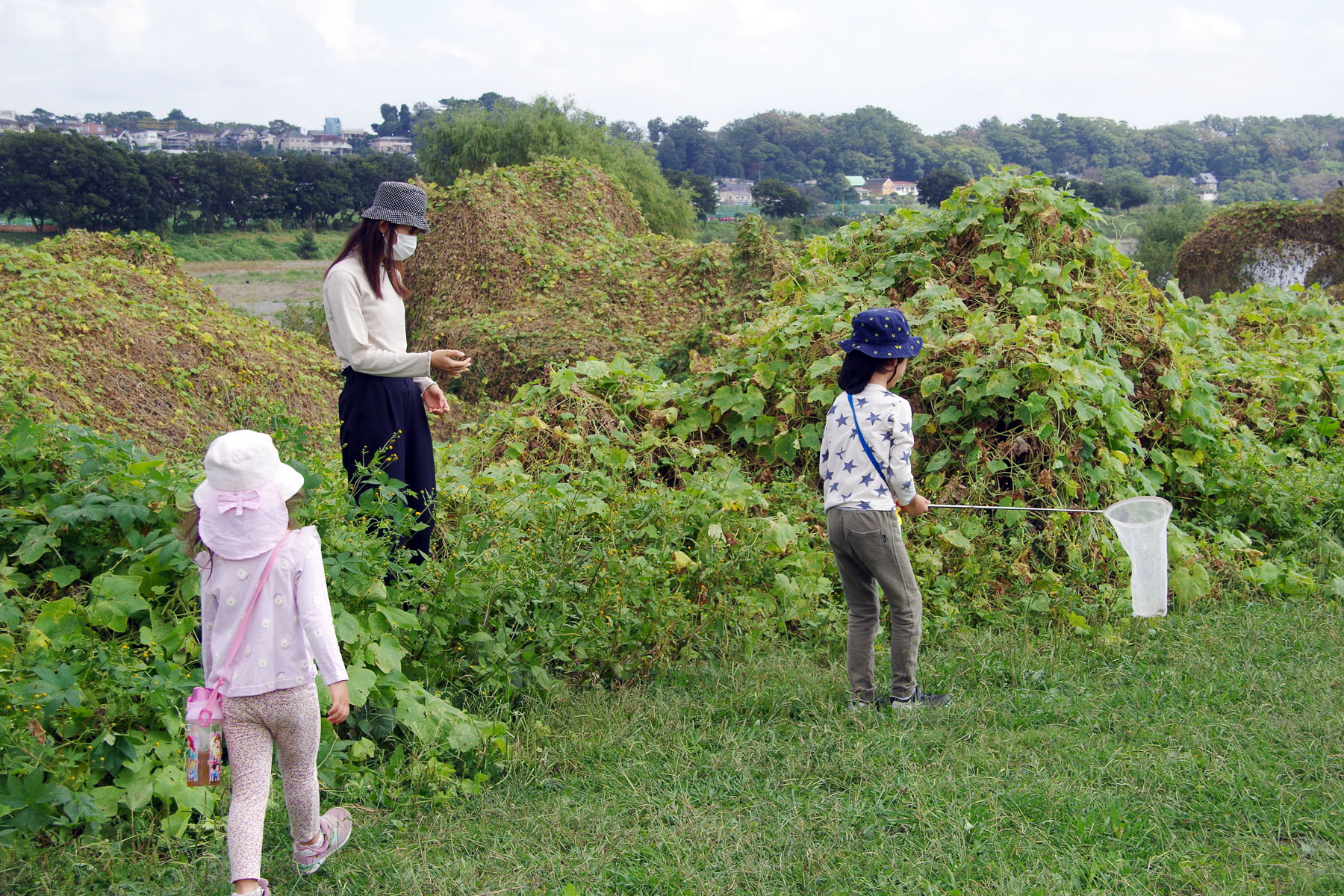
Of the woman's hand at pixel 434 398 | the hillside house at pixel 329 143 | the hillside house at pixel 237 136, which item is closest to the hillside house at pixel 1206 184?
the hillside house at pixel 329 143

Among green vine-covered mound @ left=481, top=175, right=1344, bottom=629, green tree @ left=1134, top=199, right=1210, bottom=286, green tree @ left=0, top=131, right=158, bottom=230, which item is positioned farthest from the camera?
green tree @ left=0, top=131, right=158, bottom=230

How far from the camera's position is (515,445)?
5348mm

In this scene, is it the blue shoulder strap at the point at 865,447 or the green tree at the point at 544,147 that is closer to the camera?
the blue shoulder strap at the point at 865,447

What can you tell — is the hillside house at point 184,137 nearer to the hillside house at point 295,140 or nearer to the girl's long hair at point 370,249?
the hillside house at point 295,140

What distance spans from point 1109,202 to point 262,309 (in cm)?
4527

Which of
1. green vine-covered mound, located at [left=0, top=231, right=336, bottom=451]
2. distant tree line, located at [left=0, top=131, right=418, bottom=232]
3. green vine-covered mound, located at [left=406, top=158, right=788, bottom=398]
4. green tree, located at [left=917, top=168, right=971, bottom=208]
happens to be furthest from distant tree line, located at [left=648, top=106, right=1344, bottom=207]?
green vine-covered mound, located at [left=0, top=231, right=336, bottom=451]

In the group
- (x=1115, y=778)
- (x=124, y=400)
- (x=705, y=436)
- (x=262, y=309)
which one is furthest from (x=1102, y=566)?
(x=262, y=309)

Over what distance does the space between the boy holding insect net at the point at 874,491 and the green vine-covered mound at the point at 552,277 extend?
5362 mm

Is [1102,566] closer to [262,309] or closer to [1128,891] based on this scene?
[1128,891]

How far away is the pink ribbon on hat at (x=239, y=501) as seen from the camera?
2215mm

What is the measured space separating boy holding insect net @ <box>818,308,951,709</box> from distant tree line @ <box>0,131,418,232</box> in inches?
1426

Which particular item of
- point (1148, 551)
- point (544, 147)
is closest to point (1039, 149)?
point (544, 147)

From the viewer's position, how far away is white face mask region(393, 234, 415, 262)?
3596 millimetres

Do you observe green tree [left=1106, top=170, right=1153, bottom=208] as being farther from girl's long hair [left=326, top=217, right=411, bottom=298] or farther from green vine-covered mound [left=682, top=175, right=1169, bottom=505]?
girl's long hair [left=326, top=217, right=411, bottom=298]
